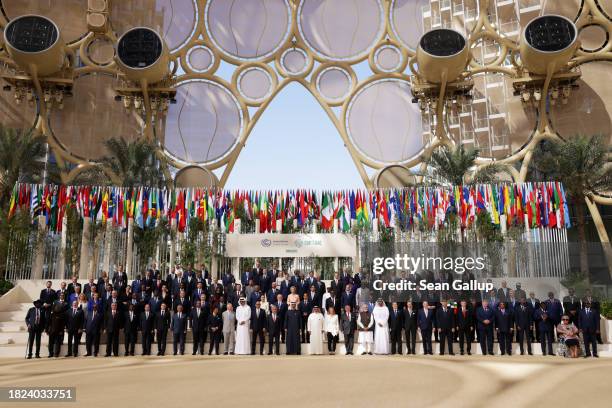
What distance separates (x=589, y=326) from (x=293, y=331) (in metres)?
6.52

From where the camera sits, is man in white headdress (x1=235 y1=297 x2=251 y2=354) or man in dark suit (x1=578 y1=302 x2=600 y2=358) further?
man in white headdress (x1=235 y1=297 x2=251 y2=354)

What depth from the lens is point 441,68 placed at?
86.9 feet

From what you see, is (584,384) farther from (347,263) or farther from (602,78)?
(602,78)

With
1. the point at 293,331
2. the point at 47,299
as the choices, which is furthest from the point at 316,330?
the point at 47,299

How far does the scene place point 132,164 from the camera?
75.2 ft

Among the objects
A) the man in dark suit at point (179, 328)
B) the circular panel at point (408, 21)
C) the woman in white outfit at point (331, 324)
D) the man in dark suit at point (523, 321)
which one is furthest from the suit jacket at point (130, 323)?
the circular panel at point (408, 21)

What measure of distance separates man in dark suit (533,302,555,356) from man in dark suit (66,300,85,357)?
10.2 meters

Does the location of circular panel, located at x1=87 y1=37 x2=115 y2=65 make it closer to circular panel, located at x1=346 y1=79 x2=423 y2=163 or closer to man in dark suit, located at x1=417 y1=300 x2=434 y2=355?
circular panel, located at x1=346 y1=79 x2=423 y2=163

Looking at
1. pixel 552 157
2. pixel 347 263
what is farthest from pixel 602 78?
pixel 347 263

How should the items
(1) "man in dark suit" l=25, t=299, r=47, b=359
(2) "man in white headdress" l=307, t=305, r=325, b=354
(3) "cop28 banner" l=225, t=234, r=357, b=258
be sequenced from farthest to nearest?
(3) "cop28 banner" l=225, t=234, r=357, b=258 < (2) "man in white headdress" l=307, t=305, r=325, b=354 < (1) "man in dark suit" l=25, t=299, r=47, b=359

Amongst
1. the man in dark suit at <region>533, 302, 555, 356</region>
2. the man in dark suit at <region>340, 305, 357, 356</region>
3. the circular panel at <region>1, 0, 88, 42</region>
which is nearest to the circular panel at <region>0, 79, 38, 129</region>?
the circular panel at <region>1, 0, 88, 42</region>

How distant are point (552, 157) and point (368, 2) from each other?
14892 millimetres

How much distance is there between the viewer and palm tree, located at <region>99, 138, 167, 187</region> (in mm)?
22922

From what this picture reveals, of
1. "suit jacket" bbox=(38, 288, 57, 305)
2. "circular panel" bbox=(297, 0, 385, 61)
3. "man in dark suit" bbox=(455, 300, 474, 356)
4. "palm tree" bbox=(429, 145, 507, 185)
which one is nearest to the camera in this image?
"man in dark suit" bbox=(455, 300, 474, 356)
